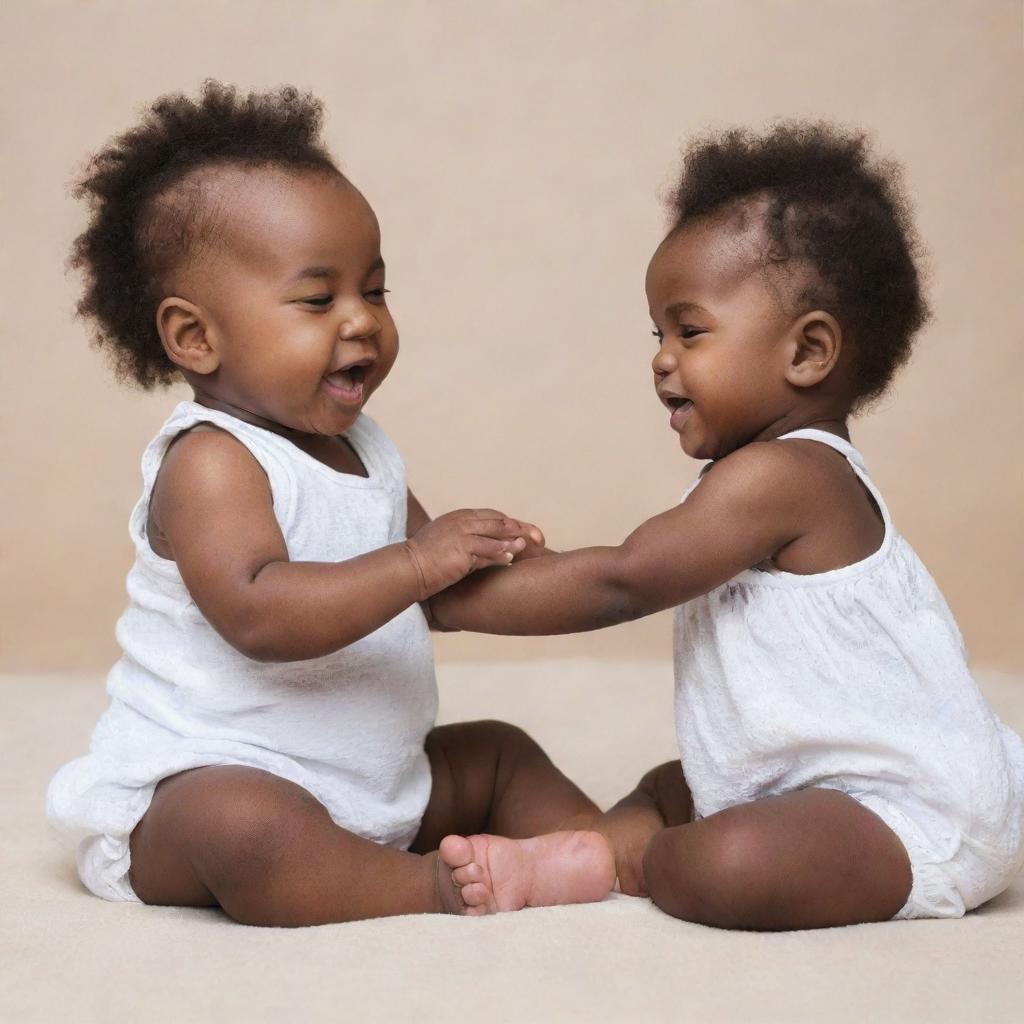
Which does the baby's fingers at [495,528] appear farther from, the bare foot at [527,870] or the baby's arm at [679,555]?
the bare foot at [527,870]

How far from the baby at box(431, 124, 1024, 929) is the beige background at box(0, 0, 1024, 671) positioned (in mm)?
1927

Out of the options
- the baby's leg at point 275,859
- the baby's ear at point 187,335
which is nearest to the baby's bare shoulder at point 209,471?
the baby's ear at point 187,335

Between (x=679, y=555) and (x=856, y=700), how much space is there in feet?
0.93

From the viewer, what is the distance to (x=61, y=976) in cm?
176

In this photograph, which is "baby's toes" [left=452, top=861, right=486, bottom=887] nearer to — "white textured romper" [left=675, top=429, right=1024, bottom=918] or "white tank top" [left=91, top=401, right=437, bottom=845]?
"white tank top" [left=91, top=401, right=437, bottom=845]

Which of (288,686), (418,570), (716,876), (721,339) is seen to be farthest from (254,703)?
(721,339)

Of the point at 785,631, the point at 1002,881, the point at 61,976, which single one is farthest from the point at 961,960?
the point at 61,976

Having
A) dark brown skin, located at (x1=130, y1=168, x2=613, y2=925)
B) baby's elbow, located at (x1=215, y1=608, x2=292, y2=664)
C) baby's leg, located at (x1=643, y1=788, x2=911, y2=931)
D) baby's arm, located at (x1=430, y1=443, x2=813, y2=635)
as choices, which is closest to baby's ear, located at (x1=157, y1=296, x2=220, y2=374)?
dark brown skin, located at (x1=130, y1=168, x2=613, y2=925)

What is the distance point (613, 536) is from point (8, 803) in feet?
6.08

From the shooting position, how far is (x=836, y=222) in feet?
6.91

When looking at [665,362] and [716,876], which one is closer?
[716,876]

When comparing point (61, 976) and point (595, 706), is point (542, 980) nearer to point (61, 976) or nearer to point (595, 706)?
point (61, 976)

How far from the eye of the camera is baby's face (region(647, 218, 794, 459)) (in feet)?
6.86

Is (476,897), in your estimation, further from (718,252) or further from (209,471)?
(718,252)
